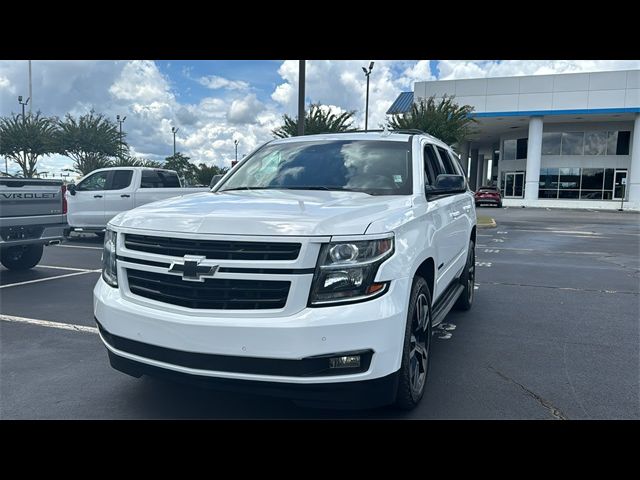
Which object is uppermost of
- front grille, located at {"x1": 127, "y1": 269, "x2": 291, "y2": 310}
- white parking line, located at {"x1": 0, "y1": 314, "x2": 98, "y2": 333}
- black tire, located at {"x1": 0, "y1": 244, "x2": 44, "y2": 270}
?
front grille, located at {"x1": 127, "y1": 269, "x2": 291, "y2": 310}

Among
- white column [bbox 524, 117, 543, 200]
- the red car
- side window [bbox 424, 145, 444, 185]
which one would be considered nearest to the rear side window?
side window [bbox 424, 145, 444, 185]

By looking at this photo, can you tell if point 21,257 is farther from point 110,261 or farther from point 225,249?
point 225,249

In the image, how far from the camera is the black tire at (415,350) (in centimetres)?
317

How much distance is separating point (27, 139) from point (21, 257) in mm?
30004

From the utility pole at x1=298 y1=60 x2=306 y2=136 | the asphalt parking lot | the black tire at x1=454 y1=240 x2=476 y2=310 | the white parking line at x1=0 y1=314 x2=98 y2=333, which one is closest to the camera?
the asphalt parking lot

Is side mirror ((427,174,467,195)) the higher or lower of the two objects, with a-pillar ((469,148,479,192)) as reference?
lower

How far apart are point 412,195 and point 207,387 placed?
2094mm

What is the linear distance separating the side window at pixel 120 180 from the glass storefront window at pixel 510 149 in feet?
127

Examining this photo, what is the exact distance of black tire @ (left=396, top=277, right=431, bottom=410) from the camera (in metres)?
3.17

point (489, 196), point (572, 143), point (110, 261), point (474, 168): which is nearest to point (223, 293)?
point (110, 261)

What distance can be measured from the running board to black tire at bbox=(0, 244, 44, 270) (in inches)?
274

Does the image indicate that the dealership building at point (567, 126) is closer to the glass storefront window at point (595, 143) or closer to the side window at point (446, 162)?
the glass storefront window at point (595, 143)

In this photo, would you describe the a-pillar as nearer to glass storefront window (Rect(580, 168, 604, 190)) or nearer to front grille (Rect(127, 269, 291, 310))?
glass storefront window (Rect(580, 168, 604, 190))
